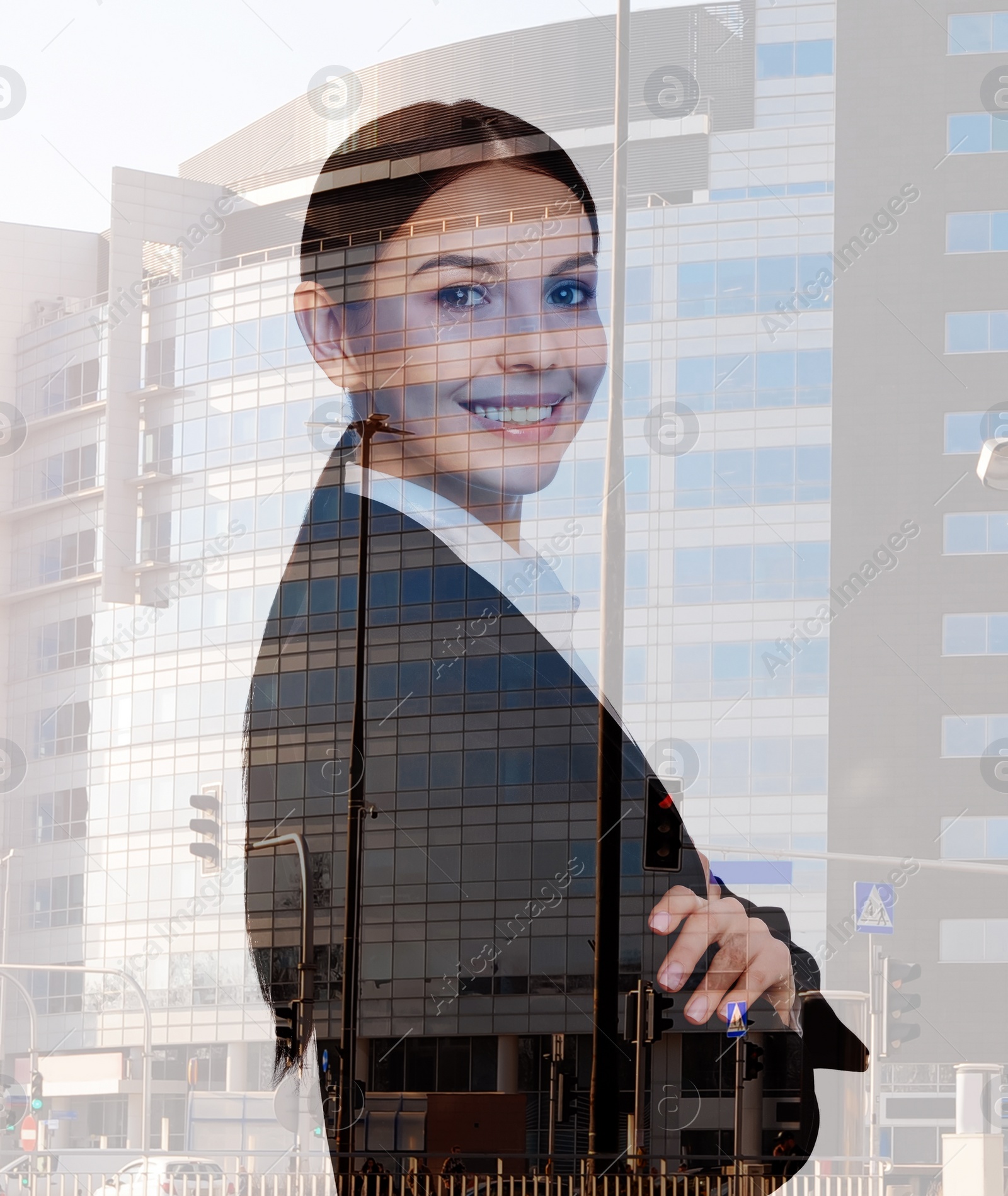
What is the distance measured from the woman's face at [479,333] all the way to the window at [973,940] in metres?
11.6

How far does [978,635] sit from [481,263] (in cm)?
1444

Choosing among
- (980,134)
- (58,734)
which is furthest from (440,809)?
(980,134)

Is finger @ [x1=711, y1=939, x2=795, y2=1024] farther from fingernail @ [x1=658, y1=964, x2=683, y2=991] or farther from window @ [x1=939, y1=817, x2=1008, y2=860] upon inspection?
window @ [x1=939, y1=817, x2=1008, y2=860]

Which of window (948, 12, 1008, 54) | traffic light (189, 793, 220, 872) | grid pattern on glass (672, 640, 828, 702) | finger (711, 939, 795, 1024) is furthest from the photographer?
window (948, 12, 1008, 54)


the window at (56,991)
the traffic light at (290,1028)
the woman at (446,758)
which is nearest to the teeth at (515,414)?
the woman at (446,758)

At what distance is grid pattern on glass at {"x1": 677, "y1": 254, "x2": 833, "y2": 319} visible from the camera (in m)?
17.1

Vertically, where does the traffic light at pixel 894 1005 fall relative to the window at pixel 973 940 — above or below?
above

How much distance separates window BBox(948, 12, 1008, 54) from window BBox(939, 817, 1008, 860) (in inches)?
460

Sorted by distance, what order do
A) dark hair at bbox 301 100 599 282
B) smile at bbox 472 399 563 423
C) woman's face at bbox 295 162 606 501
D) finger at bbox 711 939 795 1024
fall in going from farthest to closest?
dark hair at bbox 301 100 599 282 < woman's face at bbox 295 162 606 501 < smile at bbox 472 399 563 423 < finger at bbox 711 939 795 1024

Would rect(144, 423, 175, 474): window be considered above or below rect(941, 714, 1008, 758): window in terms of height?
above

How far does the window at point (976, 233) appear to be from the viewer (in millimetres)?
20734

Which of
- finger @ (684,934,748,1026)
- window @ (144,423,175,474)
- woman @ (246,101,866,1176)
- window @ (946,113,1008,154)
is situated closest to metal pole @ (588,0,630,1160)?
finger @ (684,934,748,1026)

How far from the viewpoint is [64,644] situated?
9.18 metres

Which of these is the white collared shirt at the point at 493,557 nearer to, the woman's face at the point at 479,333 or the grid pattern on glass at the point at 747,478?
the grid pattern on glass at the point at 747,478
